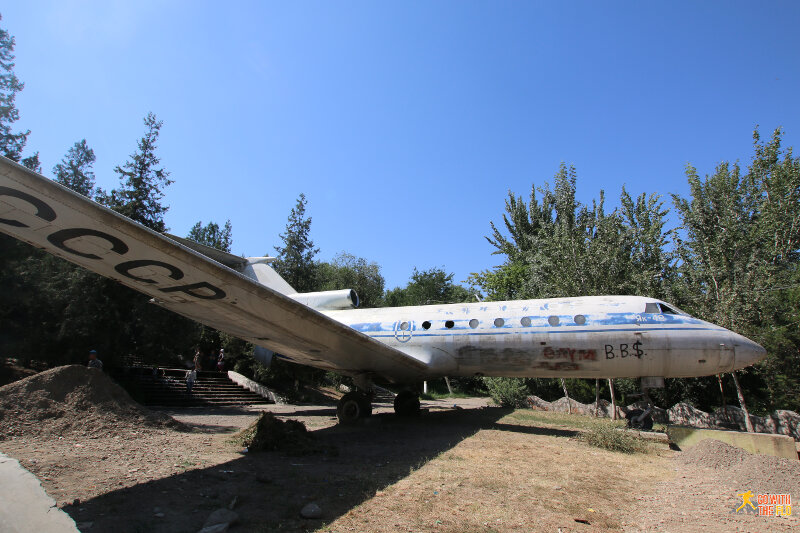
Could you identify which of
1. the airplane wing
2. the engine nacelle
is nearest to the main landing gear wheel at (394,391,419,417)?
the engine nacelle

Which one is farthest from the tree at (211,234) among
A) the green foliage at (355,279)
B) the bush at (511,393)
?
the bush at (511,393)

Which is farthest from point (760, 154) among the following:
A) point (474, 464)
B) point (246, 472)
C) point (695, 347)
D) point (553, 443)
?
point (246, 472)

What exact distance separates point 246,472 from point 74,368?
4.90m

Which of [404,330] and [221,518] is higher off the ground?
[404,330]

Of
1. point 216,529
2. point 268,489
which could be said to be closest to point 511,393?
point 268,489

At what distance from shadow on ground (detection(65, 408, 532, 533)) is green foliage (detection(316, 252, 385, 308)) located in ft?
99.1

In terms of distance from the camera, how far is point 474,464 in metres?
6.25

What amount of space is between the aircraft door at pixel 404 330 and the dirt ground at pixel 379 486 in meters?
3.60

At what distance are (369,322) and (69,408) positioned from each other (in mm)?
7132

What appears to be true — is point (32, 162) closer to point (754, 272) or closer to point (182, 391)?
point (182, 391)

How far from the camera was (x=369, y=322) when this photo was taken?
40.2 feet

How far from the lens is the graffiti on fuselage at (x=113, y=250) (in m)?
4.31

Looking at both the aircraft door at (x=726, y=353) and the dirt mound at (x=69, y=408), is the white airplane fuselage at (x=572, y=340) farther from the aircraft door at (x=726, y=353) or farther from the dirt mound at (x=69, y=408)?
the dirt mound at (x=69, y=408)

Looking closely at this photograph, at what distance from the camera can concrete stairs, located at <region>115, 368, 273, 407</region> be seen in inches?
623
